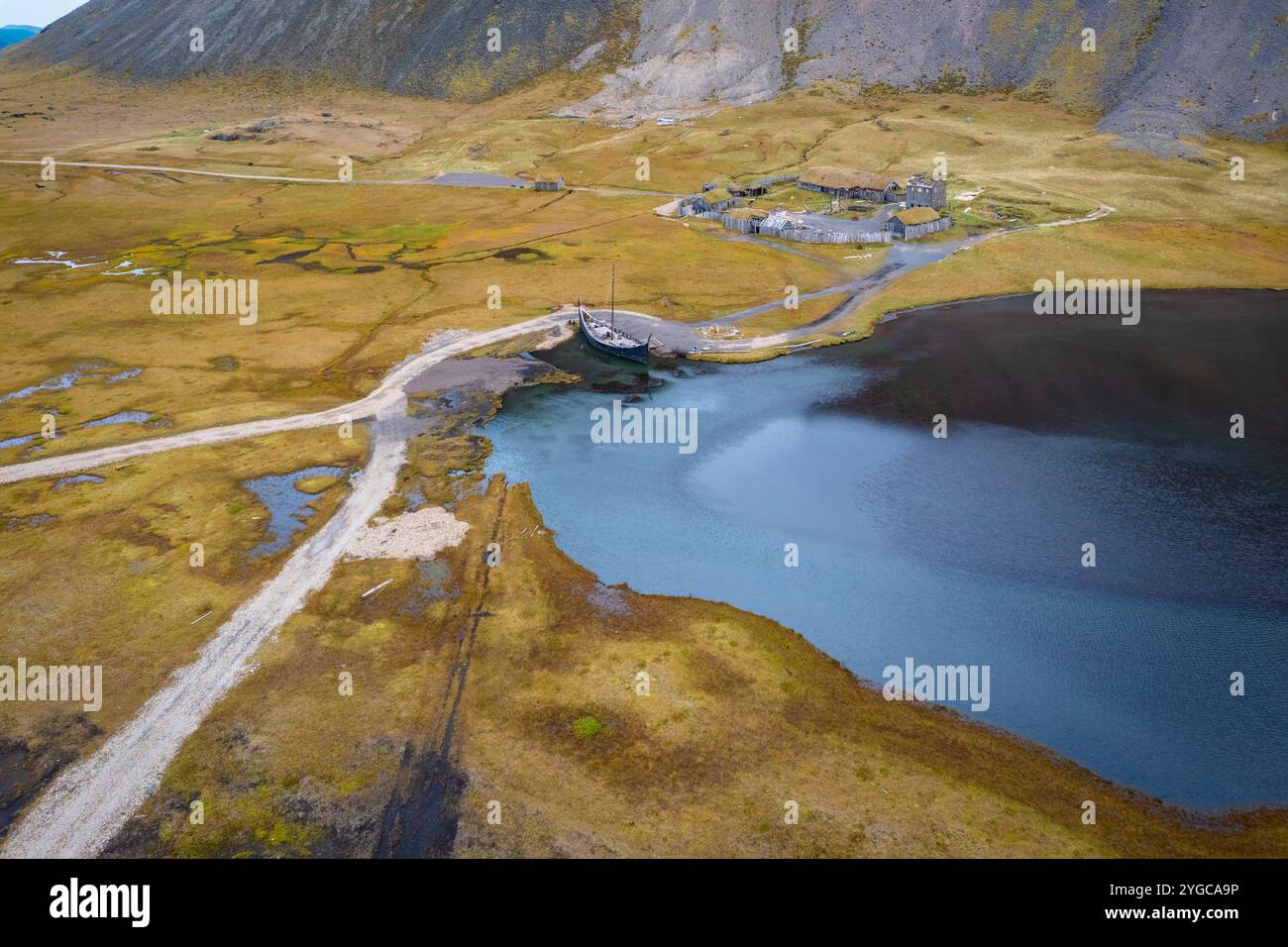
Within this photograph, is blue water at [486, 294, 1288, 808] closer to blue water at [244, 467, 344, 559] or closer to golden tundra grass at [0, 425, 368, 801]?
blue water at [244, 467, 344, 559]

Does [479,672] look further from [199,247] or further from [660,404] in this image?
[199,247]

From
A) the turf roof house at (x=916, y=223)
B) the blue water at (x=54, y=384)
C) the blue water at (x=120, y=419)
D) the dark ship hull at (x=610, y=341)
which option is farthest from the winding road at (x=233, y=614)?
the turf roof house at (x=916, y=223)

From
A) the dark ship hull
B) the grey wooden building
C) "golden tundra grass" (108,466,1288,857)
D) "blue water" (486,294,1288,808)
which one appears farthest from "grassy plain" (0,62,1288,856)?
the grey wooden building

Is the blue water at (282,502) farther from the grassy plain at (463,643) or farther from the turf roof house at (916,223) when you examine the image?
the turf roof house at (916,223)

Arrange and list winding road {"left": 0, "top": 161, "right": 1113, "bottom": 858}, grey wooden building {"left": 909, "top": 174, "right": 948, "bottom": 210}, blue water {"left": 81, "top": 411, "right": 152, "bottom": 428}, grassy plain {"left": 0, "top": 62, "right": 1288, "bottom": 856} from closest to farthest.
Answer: grassy plain {"left": 0, "top": 62, "right": 1288, "bottom": 856} → winding road {"left": 0, "top": 161, "right": 1113, "bottom": 858} → blue water {"left": 81, "top": 411, "right": 152, "bottom": 428} → grey wooden building {"left": 909, "top": 174, "right": 948, "bottom": 210}

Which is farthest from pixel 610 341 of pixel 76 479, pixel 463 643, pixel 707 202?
pixel 707 202
